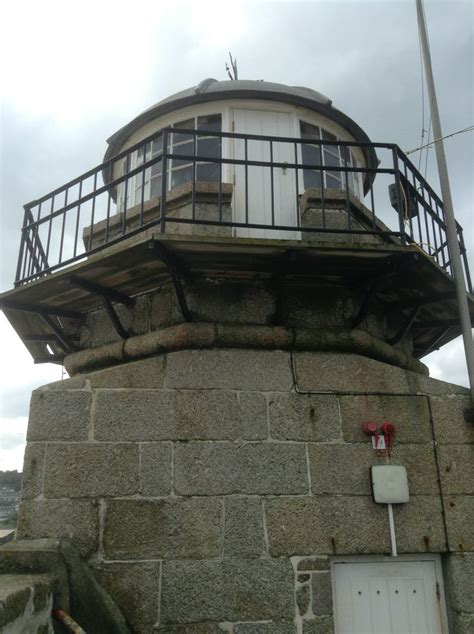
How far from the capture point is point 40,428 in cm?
461

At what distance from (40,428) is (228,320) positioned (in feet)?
6.26

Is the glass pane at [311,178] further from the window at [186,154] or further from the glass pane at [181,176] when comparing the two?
the glass pane at [181,176]

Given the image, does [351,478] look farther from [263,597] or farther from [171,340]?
[171,340]

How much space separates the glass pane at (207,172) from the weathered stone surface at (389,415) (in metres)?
2.77

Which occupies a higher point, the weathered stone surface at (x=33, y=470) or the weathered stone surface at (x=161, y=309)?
the weathered stone surface at (x=161, y=309)

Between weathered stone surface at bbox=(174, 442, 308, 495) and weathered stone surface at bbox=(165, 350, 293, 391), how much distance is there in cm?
51

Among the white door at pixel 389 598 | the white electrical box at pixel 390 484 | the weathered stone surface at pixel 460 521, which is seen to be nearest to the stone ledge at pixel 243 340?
the white electrical box at pixel 390 484

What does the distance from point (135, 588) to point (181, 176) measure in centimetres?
409

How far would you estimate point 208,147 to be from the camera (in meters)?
5.94

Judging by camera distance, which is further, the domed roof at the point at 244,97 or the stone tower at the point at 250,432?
the domed roof at the point at 244,97

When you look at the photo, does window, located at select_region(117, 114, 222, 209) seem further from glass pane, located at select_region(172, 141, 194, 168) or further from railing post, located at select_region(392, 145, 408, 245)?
railing post, located at select_region(392, 145, 408, 245)

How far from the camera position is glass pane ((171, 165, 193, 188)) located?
19.1 feet

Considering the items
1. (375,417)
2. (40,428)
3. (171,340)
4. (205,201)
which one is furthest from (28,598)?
(205,201)

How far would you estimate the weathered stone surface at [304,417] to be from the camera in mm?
4516
